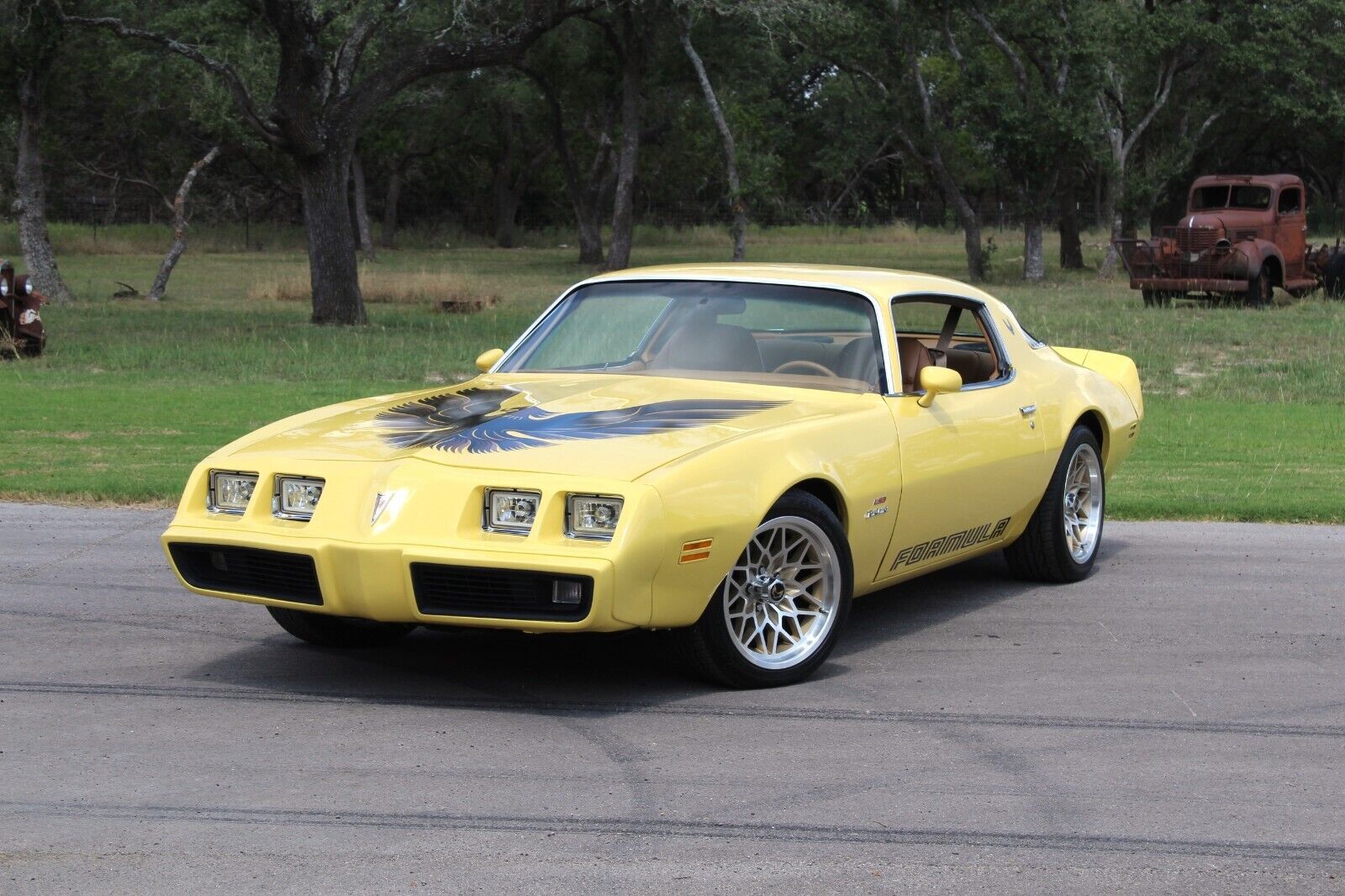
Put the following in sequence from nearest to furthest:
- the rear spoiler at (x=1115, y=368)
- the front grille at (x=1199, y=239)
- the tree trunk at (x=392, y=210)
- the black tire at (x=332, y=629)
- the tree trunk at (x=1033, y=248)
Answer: the black tire at (x=332, y=629) < the rear spoiler at (x=1115, y=368) < the front grille at (x=1199, y=239) < the tree trunk at (x=1033, y=248) < the tree trunk at (x=392, y=210)

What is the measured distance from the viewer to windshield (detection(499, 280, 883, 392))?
701cm

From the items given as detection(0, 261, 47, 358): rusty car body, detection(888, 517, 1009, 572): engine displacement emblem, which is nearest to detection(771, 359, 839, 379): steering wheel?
detection(888, 517, 1009, 572): engine displacement emblem

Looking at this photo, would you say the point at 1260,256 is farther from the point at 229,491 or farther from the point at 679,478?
the point at 229,491

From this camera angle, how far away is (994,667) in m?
6.40

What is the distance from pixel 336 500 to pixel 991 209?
65.4 metres

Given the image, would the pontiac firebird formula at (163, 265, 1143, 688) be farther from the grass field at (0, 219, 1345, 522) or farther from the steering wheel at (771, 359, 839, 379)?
the grass field at (0, 219, 1345, 522)

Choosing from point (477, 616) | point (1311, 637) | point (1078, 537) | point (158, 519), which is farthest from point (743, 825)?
point (158, 519)

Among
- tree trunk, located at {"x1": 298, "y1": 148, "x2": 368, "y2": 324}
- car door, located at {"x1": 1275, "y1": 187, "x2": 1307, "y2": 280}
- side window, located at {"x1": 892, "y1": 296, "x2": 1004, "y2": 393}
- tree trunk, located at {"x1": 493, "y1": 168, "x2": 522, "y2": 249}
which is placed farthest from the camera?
tree trunk, located at {"x1": 493, "y1": 168, "x2": 522, "y2": 249}

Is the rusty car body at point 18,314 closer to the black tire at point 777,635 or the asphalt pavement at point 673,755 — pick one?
the asphalt pavement at point 673,755

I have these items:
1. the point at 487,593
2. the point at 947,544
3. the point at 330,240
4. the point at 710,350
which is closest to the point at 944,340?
the point at 947,544

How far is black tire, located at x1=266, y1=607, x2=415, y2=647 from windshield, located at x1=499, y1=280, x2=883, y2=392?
55.3 inches

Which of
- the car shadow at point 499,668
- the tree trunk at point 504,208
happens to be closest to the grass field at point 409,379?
the car shadow at point 499,668

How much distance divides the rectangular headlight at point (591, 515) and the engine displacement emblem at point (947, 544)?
64.2 inches

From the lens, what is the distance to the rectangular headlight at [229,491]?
6004mm
